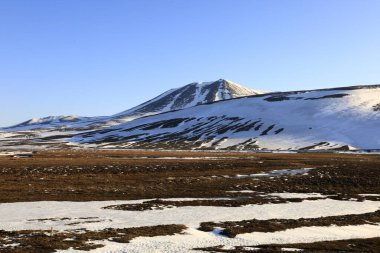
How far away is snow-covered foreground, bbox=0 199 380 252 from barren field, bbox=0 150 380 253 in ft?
0.19

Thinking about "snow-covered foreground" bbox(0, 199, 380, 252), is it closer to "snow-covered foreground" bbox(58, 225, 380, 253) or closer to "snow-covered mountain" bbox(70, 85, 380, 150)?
"snow-covered foreground" bbox(58, 225, 380, 253)

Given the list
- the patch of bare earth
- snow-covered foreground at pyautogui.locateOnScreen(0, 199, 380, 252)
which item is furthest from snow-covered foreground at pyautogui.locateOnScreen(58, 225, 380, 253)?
the patch of bare earth

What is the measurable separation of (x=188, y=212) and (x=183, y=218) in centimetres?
221

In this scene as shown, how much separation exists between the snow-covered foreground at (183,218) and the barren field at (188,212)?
0.06 metres

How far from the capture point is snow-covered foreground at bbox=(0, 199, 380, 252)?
72.7 feet

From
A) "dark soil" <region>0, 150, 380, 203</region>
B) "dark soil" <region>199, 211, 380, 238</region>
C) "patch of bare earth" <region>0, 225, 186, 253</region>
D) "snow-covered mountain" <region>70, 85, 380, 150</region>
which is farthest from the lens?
"snow-covered mountain" <region>70, 85, 380, 150</region>

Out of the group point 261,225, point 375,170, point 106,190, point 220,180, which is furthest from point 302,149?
point 261,225

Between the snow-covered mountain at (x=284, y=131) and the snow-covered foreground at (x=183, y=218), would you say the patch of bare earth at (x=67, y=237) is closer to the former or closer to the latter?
the snow-covered foreground at (x=183, y=218)

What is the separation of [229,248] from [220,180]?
28.6 meters

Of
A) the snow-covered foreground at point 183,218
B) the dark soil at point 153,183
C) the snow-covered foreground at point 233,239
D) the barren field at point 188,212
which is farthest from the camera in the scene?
the dark soil at point 153,183

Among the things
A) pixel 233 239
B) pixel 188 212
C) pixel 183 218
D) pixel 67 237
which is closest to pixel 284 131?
pixel 188 212

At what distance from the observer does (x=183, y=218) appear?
1105 inches

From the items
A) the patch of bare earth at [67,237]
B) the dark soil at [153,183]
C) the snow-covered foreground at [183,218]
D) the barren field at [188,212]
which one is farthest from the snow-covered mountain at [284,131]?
the patch of bare earth at [67,237]

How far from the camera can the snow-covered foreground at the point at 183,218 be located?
72.7 ft
